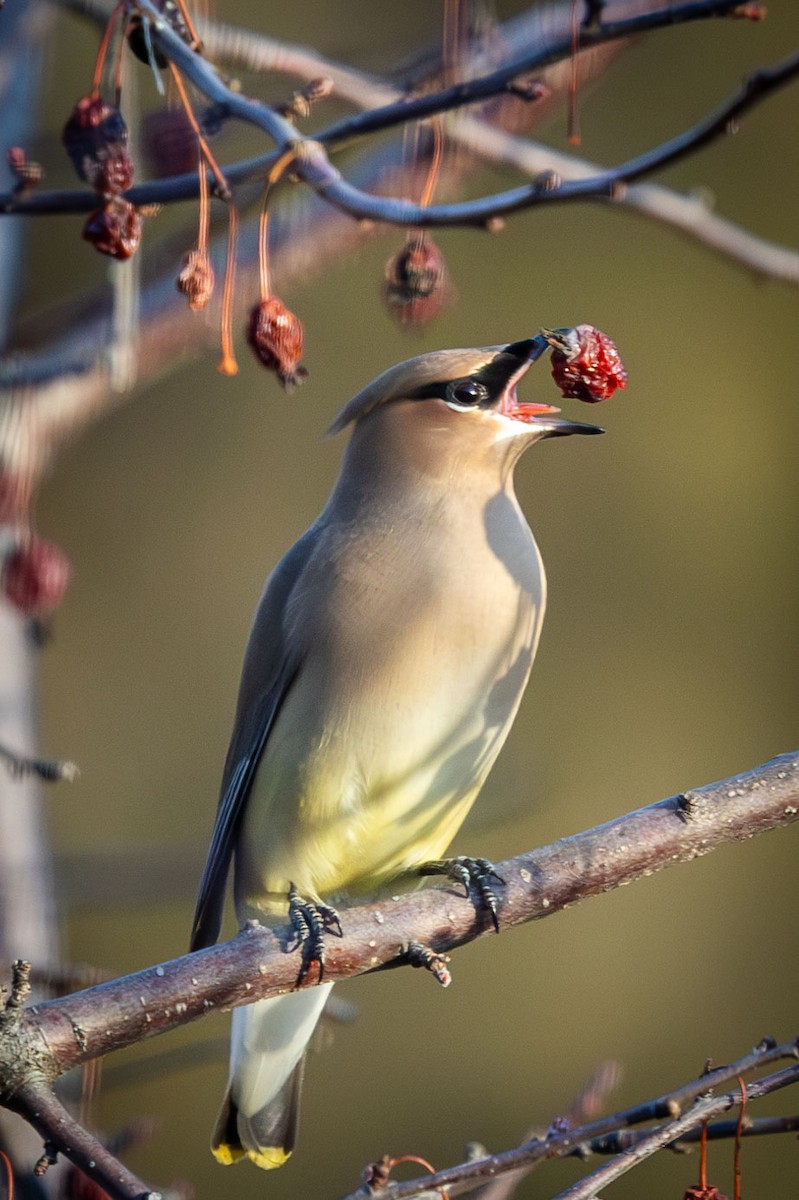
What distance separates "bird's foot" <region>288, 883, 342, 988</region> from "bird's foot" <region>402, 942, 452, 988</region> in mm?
87

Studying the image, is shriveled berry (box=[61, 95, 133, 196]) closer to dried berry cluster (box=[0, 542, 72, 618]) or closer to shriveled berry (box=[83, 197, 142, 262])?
shriveled berry (box=[83, 197, 142, 262])

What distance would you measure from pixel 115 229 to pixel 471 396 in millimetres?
750

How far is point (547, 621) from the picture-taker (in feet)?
19.2

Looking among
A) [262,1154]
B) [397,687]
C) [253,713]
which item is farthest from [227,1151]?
[397,687]

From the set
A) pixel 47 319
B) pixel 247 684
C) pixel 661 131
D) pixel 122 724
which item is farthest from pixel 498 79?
pixel 661 131

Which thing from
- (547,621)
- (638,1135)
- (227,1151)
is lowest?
(638,1135)

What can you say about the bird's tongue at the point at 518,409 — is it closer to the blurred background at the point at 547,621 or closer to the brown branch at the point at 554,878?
the brown branch at the point at 554,878

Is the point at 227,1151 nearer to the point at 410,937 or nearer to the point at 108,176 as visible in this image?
the point at 410,937

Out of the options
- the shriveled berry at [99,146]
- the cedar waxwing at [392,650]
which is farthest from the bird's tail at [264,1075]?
the shriveled berry at [99,146]

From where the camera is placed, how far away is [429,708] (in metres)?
2.38

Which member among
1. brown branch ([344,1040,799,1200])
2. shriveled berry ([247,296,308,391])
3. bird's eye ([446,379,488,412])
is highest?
bird's eye ([446,379,488,412])

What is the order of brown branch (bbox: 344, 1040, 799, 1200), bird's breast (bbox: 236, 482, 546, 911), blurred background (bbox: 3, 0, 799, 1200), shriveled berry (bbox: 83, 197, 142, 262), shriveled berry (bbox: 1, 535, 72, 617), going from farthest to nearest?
Answer: blurred background (bbox: 3, 0, 799, 1200) → shriveled berry (bbox: 1, 535, 72, 617) → bird's breast (bbox: 236, 482, 546, 911) → shriveled berry (bbox: 83, 197, 142, 262) → brown branch (bbox: 344, 1040, 799, 1200)

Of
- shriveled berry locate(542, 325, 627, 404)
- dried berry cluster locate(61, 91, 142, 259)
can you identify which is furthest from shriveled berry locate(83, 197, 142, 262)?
shriveled berry locate(542, 325, 627, 404)

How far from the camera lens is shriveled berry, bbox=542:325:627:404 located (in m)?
1.96
